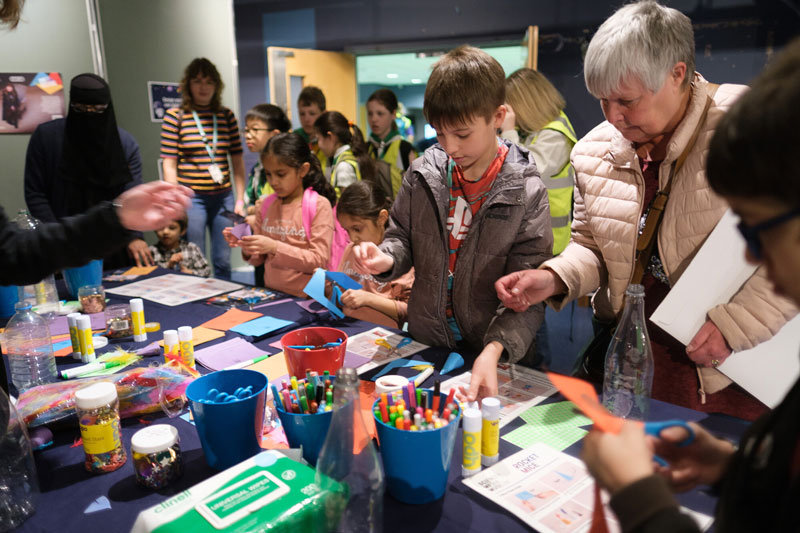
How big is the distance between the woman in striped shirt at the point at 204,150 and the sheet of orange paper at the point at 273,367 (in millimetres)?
2978

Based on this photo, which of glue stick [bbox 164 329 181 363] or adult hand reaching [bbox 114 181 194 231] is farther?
glue stick [bbox 164 329 181 363]

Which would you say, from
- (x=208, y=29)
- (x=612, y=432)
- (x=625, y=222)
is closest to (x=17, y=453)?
(x=612, y=432)

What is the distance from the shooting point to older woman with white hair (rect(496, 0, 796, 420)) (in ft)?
4.15

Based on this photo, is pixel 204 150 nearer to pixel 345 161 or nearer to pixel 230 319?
pixel 345 161

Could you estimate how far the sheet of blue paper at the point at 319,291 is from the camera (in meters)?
1.92

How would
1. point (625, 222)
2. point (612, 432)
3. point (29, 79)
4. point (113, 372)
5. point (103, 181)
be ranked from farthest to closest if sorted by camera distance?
point (29, 79)
point (103, 181)
point (113, 372)
point (625, 222)
point (612, 432)

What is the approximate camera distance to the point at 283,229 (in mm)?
2793

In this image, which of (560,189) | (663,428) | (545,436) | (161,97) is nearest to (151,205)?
(545,436)

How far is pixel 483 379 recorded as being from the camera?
1.29 meters

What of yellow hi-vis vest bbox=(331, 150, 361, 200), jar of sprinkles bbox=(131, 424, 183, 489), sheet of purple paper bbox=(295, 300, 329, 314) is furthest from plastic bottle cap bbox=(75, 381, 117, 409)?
yellow hi-vis vest bbox=(331, 150, 361, 200)

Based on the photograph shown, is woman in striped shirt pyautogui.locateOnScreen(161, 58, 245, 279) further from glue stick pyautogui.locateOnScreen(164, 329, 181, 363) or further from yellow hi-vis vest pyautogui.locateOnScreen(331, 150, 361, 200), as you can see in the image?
glue stick pyautogui.locateOnScreen(164, 329, 181, 363)

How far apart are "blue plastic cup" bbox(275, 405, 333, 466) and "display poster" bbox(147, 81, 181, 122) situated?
460cm

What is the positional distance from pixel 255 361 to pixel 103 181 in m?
2.11

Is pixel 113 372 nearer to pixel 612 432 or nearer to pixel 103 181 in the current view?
A: pixel 612 432
